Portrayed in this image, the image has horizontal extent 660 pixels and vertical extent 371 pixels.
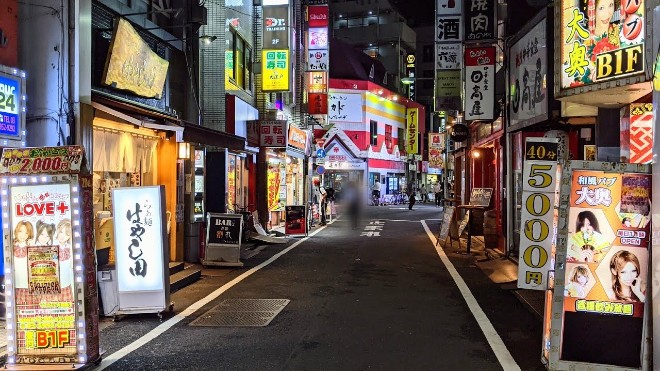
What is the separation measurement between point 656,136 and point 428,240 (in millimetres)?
13802

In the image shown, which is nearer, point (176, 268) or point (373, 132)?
point (176, 268)

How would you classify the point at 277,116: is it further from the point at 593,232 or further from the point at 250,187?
the point at 593,232

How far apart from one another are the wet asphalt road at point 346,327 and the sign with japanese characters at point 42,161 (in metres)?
2.34

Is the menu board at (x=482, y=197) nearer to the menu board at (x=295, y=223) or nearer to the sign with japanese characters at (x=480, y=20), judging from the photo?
the sign with japanese characters at (x=480, y=20)

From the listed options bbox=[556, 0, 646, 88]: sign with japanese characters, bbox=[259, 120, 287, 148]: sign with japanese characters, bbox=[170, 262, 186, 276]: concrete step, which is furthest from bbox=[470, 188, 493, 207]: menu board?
bbox=[170, 262, 186, 276]: concrete step

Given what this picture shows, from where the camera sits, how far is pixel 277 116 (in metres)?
24.7

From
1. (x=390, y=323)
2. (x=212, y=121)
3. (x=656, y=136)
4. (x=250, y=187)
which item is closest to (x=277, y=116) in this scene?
(x=250, y=187)

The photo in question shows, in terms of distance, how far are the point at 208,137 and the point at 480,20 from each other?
8837 millimetres

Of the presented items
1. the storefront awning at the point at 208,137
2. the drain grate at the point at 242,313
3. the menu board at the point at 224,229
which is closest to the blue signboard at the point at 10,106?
the drain grate at the point at 242,313

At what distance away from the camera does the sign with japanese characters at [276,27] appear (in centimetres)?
2045

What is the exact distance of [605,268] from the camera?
5.71 meters

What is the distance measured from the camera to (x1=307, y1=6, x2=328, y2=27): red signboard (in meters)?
27.8

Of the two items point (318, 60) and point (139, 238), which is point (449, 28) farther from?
point (139, 238)

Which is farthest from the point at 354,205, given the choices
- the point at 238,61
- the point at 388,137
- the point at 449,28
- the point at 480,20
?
the point at 388,137
